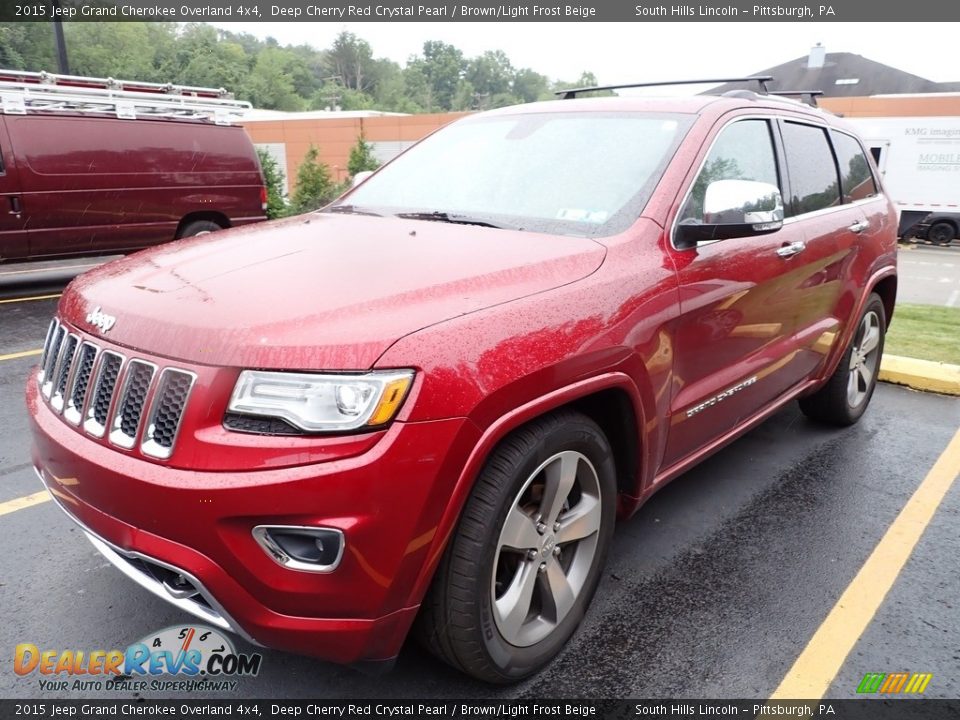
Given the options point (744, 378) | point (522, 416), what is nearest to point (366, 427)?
point (522, 416)

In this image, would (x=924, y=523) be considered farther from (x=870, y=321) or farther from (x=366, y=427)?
(x=366, y=427)

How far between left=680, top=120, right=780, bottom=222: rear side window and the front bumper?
1525 millimetres

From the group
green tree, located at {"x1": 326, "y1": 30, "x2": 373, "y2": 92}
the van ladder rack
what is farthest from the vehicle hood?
green tree, located at {"x1": 326, "y1": 30, "x2": 373, "y2": 92}

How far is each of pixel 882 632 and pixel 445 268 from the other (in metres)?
2.05

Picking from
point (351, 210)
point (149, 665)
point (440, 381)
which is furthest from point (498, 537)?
point (351, 210)

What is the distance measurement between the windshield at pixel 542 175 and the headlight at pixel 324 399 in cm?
117

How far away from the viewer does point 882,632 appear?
2730 millimetres

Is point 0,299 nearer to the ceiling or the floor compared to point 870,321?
nearer to the floor

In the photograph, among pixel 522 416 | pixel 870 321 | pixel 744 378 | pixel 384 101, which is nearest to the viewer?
pixel 522 416

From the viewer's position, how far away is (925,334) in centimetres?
761

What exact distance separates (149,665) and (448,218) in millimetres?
1922

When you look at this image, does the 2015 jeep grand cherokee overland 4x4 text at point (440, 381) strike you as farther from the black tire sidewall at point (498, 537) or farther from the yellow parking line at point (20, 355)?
the yellow parking line at point (20, 355)

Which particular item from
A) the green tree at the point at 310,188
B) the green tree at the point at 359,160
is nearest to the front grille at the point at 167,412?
the green tree at the point at 310,188

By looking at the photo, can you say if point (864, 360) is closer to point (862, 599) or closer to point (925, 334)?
point (862, 599)
